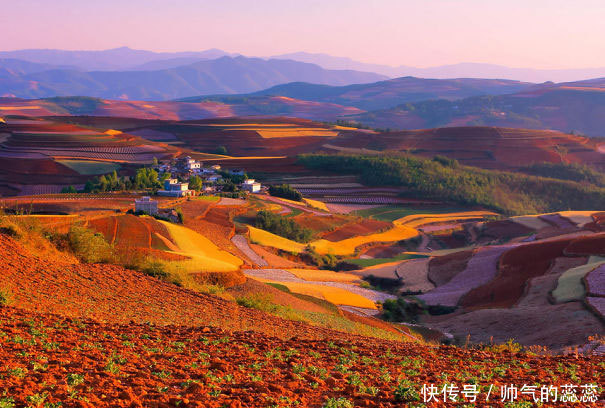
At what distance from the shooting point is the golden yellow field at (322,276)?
3597 cm

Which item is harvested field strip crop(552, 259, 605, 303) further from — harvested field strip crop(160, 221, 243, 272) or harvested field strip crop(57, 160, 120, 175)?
harvested field strip crop(57, 160, 120, 175)

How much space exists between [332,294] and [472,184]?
187ft

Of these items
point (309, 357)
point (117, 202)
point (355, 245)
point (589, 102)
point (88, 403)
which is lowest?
point (355, 245)

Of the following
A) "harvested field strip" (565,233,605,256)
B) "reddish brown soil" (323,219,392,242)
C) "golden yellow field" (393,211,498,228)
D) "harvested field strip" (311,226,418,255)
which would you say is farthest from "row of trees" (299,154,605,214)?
"harvested field strip" (565,233,605,256)

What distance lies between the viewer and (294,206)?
→ 209ft

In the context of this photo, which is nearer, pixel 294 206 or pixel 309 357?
pixel 309 357

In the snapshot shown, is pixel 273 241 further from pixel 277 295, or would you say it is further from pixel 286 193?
pixel 286 193

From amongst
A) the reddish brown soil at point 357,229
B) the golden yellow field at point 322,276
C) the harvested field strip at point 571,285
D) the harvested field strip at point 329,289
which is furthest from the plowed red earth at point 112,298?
the reddish brown soil at point 357,229

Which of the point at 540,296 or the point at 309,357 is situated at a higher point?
the point at 309,357

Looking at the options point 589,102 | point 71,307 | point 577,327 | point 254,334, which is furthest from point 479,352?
point 589,102

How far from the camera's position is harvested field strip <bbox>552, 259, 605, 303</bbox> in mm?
24781

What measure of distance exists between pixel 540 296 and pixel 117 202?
→ 33075mm

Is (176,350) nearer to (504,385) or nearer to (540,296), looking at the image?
(504,385)

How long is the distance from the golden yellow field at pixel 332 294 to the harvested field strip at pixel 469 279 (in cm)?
371
